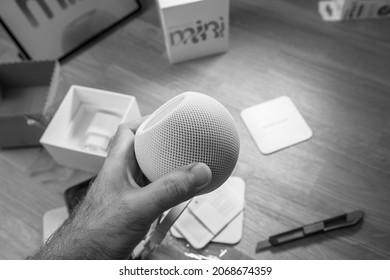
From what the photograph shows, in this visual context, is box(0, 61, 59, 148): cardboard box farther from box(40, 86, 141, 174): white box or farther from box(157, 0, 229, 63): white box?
box(157, 0, 229, 63): white box

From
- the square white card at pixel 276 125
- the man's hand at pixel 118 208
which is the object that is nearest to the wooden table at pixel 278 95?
the square white card at pixel 276 125

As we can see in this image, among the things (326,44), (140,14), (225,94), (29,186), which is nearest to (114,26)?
(140,14)

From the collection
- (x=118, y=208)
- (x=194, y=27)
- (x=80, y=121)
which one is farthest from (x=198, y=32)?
(x=118, y=208)

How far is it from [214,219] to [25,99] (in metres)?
0.62

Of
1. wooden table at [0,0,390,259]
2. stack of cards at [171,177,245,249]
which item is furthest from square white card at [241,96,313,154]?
stack of cards at [171,177,245,249]

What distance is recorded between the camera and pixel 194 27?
911 mm

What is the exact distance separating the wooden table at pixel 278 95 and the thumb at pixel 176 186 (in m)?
0.33

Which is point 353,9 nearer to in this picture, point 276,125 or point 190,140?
point 276,125

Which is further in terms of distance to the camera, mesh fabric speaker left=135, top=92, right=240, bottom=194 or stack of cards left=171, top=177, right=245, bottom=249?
stack of cards left=171, top=177, right=245, bottom=249

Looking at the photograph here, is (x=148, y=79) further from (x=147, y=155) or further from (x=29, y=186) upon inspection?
(x=147, y=155)

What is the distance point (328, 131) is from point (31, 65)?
80 cm

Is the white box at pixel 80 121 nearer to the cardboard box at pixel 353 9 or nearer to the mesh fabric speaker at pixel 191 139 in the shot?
the mesh fabric speaker at pixel 191 139

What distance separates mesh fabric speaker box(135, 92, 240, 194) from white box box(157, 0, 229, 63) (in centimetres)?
47

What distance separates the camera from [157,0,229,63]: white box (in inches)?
33.3
